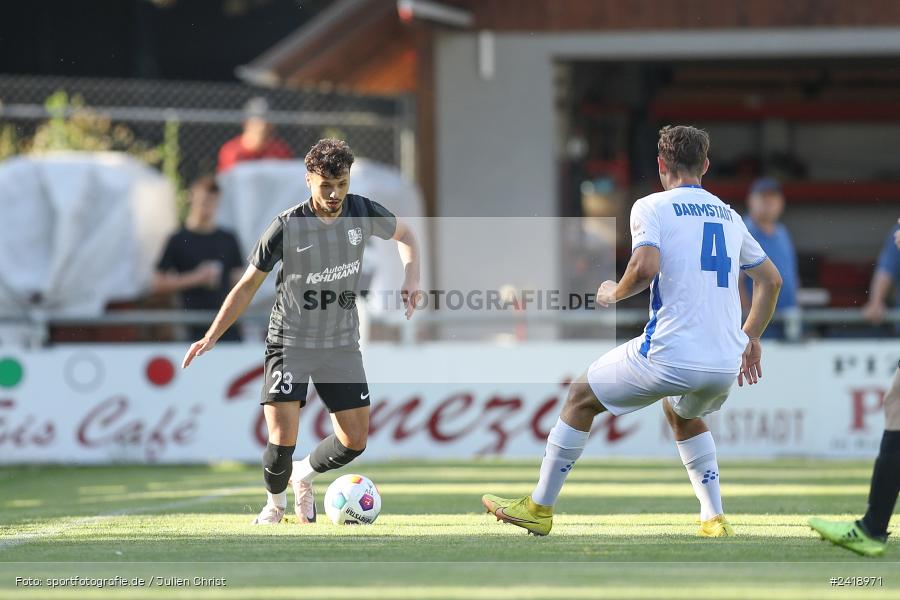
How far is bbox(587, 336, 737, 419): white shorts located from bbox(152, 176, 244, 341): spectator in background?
7418 mm

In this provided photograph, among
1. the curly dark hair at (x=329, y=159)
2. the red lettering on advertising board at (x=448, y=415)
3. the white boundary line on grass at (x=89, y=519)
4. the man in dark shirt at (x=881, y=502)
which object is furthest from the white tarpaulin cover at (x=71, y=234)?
the man in dark shirt at (x=881, y=502)

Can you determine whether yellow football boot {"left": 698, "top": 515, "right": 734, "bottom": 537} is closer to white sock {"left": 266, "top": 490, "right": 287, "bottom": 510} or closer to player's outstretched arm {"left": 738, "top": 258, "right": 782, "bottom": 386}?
player's outstretched arm {"left": 738, "top": 258, "right": 782, "bottom": 386}

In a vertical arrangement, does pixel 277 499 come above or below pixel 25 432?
above

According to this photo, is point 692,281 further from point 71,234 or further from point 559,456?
point 71,234

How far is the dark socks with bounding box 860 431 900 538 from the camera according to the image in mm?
7184

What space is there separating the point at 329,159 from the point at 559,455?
1896 millimetres

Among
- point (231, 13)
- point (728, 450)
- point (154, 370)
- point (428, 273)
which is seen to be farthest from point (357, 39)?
point (231, 13)

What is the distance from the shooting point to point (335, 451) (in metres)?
8.56

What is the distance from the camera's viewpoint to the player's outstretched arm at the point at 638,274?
7.21m

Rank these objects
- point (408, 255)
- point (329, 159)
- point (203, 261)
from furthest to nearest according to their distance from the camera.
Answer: point (203, 261) → point (408, 255) → point (329, 159)

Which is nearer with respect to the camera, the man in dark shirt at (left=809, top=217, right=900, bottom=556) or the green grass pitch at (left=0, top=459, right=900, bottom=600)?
the green grass pitch at (left=0, top=459, right=900, bottom=600)

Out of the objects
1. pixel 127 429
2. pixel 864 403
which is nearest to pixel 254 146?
pixel 127 429

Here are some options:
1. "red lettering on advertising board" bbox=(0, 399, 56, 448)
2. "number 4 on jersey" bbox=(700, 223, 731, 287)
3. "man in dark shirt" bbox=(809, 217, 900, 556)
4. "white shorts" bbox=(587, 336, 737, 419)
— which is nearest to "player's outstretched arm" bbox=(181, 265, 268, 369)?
"white shorts" bbox=(587, 336, 737, 419)

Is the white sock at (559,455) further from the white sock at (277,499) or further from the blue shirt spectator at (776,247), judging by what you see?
the blue shirt spectator at (776,247)
